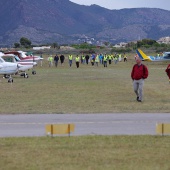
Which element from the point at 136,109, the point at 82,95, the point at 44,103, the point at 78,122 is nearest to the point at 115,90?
the point at 82,95

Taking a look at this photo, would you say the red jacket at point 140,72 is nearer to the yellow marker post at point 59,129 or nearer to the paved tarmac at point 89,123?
the paved tarmac at point 89,123

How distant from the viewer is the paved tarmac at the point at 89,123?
1612 centimetres

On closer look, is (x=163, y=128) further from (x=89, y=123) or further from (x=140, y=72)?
(x=140, y=72)

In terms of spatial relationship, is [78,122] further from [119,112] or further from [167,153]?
[167,153]

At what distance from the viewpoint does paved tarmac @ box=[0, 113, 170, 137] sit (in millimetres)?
16125

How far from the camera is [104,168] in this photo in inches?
454

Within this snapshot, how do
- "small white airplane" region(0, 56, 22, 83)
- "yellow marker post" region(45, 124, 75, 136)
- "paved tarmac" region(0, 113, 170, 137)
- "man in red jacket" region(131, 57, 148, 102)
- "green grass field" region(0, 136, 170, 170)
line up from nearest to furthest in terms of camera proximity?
1. "green grass field" region(0, 136, 170, 170)
2. "yellow marker post" region(45, 124, 75, 136)
3. "paved tarmac" region(0, 113, 170, 137)
4. "man in red jacket" region(131, 57, 148, 102)
5. "small white airplane" region(0, 56, 22, 83)

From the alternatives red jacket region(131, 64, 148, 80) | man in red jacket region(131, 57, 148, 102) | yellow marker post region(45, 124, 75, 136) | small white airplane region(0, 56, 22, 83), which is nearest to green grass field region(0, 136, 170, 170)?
yellow marker post region(45, 124, 75, 136)

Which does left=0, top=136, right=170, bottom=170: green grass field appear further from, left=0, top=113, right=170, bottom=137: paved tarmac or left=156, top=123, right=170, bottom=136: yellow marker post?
left=0, top=113, right=170, bottom=137: paved tarmac

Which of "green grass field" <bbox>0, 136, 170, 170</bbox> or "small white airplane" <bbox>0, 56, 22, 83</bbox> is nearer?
"green grass field" <bbox>0, 136, 170, 170</bbox>

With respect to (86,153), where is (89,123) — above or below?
below

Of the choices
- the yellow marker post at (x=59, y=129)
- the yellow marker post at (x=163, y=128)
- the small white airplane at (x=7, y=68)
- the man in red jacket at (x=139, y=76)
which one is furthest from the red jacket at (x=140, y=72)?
the small white airplane at (x=7, y=68)

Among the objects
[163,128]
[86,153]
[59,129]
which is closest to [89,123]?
[59,129]

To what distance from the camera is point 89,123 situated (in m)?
18.1
